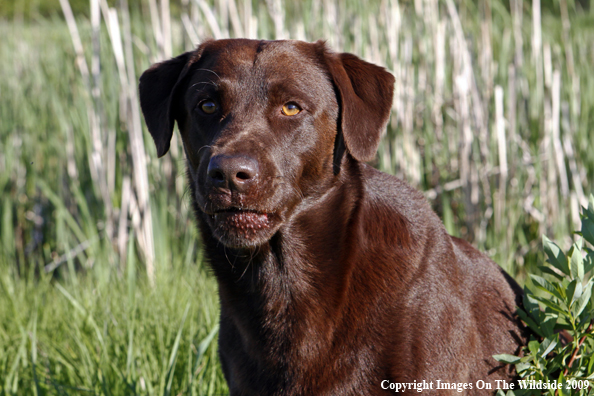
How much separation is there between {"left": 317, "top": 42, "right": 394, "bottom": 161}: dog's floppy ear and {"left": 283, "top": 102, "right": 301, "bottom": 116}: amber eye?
0.18m

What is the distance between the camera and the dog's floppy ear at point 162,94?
8.29 ft

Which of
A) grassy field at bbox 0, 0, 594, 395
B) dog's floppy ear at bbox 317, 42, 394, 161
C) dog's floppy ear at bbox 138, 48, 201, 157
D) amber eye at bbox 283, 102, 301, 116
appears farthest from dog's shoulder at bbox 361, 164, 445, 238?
grassy field at bbox 0, 0, 594, 395

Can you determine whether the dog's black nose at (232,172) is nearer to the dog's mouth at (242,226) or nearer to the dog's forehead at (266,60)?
the dog's mouth at (242,226)

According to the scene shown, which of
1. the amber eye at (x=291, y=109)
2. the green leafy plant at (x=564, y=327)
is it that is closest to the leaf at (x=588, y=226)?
the green leafy plant at (x=564, y=327)

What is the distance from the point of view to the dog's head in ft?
6.77

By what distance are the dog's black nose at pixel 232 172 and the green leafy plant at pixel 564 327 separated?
1.11 m

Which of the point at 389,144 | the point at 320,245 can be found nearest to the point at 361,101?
the point at 320,245

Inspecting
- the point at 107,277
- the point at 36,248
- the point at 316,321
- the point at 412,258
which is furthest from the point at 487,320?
the point at 36,248

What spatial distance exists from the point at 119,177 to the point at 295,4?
2.01 m

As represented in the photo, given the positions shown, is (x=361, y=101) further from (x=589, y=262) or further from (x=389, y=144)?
(x=389, y=144)

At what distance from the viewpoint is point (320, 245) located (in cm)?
232

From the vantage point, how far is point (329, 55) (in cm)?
247

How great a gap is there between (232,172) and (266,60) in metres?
0.64

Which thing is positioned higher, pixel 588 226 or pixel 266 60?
pixel 266 60
